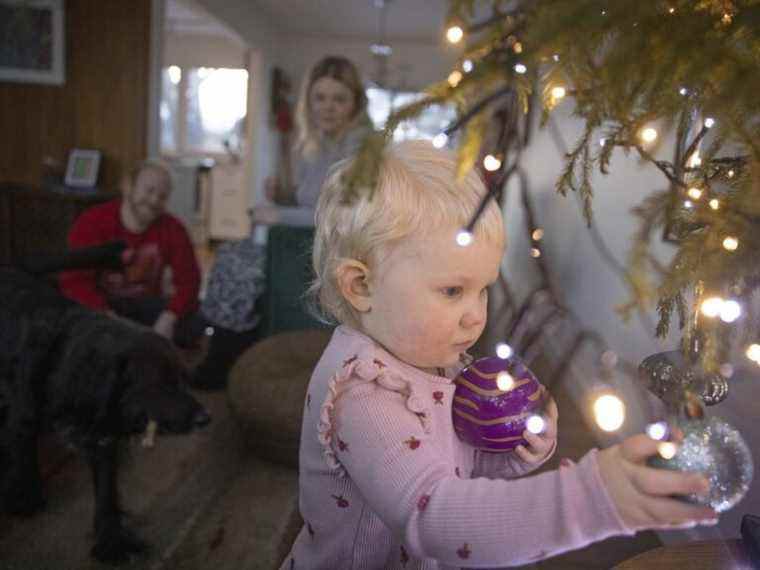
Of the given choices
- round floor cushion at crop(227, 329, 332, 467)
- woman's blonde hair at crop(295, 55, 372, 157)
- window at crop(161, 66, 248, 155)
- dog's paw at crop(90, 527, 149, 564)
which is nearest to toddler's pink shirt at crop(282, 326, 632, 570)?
dog's paw at crop(90, 527, 149, 564)

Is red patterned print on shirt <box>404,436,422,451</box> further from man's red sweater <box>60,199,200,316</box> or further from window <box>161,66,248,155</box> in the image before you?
window <box>161,66,248,155</box>

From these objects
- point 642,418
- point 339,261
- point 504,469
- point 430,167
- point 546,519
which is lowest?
point 642,418

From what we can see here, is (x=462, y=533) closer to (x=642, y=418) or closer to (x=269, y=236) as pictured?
(x=642, y=418)

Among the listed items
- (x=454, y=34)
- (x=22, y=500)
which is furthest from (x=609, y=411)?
(x=22, y=500)

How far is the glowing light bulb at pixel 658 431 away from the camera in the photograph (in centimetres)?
55

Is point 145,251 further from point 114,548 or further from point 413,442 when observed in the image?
point 413,442

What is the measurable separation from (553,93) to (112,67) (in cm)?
413

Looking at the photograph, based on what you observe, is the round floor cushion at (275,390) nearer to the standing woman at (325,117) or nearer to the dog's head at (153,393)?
the dog's head at (153,393)

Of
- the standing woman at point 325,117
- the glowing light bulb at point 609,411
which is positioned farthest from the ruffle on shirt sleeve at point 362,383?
the standing woman at point 325,117

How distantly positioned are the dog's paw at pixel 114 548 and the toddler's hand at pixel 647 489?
1421 mm

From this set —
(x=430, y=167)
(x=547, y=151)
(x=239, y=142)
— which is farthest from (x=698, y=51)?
(x=239, y=142)

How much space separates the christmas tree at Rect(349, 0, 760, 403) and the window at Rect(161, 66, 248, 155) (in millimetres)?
8419

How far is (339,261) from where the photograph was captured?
0.82m

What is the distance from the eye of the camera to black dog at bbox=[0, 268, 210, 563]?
4.90 ft
